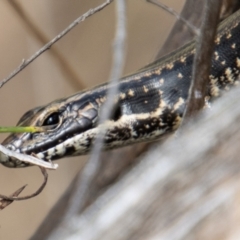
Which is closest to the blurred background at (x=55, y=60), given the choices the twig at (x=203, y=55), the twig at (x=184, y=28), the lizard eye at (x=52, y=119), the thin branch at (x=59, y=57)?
the thin branch at (x=59, y=57)

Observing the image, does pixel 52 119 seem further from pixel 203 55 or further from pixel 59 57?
pixel 59 57

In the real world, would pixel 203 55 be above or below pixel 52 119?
below

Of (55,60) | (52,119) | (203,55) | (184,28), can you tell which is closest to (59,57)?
(55,60)

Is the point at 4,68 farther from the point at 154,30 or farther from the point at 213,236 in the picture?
the point at 213,236

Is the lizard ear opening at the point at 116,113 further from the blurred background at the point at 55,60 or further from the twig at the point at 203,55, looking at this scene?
the blurred background at the point at 55,60

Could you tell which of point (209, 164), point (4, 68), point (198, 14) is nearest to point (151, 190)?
point (209, 164)

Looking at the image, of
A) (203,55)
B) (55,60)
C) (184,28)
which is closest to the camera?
(203,55)
